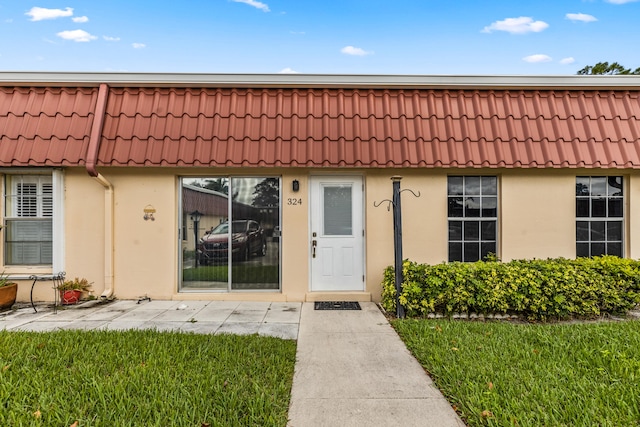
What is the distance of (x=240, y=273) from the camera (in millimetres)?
6020

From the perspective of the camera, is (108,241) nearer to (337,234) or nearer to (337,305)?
(337,234)

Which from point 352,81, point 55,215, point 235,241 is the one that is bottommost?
point 235,241

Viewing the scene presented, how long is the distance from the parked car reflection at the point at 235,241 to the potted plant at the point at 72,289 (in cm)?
206

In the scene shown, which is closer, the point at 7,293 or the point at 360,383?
the point at 360,383

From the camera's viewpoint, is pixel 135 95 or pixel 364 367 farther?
pixel 135 95

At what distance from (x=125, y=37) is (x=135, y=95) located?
19.3 feet

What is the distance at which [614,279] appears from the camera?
4.90 metres

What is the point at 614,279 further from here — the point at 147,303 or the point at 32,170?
the point at 32,170

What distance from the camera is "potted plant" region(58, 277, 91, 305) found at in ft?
18.2

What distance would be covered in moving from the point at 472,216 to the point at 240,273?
4590mm

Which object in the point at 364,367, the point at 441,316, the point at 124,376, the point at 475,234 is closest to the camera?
the point at 124,376

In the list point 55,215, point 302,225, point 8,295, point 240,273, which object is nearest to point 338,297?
point 302,225

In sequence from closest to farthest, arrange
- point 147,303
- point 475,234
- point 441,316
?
point 441,316 < point 147,303 < point 475,234

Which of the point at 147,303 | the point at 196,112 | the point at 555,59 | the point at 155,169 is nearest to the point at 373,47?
the point at 555,59
